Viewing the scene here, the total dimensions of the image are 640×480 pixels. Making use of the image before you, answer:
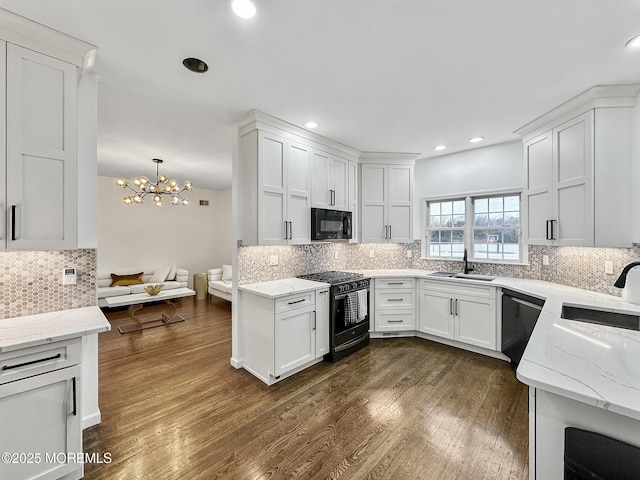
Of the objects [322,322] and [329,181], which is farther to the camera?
[329,181]

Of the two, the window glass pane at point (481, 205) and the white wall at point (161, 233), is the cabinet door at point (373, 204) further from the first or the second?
the white wall at point (161, 233)

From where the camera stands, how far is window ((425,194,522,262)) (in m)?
3.80

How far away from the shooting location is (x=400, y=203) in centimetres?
426

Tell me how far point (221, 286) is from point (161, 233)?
2252 mm

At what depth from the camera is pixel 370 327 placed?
3.84m

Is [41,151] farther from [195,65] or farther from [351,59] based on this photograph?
[351,59]

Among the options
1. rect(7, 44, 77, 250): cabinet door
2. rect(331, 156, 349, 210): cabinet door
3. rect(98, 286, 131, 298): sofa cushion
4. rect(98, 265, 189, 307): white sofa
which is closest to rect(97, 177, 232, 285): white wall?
rect(98, 265, 189, 307): white sofa

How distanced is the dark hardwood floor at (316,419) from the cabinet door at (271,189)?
1.52 metres

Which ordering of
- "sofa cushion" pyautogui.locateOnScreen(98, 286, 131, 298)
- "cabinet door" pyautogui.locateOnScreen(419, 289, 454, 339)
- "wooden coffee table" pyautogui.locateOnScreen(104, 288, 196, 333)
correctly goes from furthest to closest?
"sofa cushion" pyautogui.locateOnScreen(98, 286, 131, 298), "wooden coffee table" pyautogui.locateOnScreen(104, 288, 196, 333), "cabinet door" pyautogui.locateOnScreen(419, 289, 454, 339)

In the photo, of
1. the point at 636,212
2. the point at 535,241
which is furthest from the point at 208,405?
the point at 636,212

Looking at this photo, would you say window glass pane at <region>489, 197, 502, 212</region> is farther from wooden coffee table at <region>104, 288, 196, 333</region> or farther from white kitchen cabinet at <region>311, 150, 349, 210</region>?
wooden coffee table at <region>104, 288, 196, 333</region>

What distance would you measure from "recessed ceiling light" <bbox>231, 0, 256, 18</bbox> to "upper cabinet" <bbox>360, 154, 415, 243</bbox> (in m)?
2.84

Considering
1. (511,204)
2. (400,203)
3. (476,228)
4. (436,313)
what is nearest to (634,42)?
(511,204)

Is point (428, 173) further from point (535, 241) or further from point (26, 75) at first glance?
point (26, 75)
